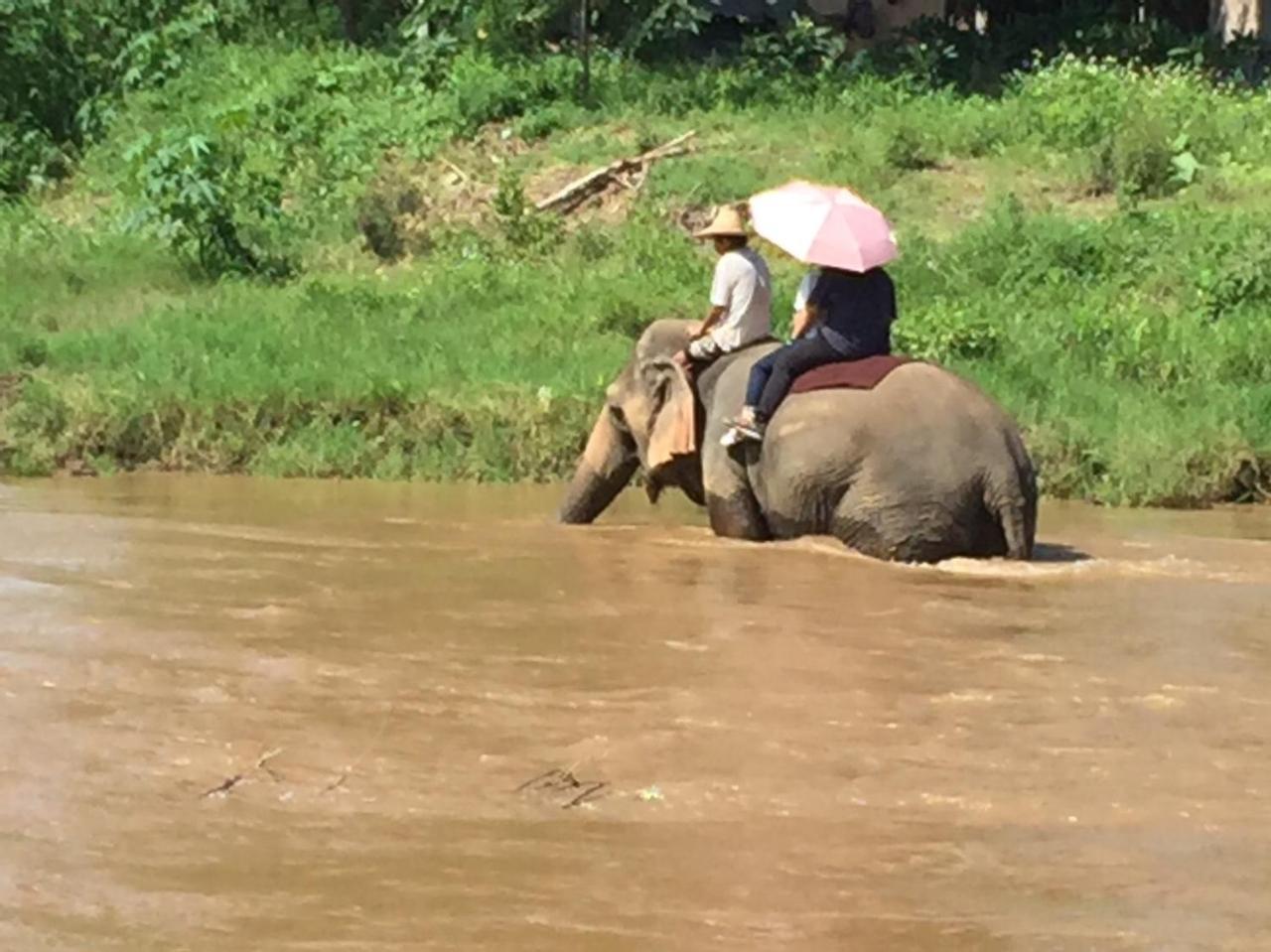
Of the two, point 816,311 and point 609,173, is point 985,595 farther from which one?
point 609,173

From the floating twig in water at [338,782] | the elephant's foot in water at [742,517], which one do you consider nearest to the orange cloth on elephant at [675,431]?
the elephant's foot in water at [742,517]

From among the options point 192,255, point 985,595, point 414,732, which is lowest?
point 192,255

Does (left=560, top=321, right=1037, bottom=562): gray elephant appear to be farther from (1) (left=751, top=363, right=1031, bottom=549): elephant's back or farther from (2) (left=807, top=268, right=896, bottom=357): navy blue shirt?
(2) (left=807, top=268, right=896, bottom=357): navy blue shirt

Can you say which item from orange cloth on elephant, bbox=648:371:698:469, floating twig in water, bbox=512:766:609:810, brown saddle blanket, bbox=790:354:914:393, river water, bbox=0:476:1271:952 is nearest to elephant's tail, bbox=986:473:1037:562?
river water, bbox=0:476:1271:952

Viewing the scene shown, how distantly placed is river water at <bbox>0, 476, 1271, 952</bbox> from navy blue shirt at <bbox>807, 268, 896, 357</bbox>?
0.88m

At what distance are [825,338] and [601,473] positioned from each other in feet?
4.80

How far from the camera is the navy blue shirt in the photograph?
30.7 ft

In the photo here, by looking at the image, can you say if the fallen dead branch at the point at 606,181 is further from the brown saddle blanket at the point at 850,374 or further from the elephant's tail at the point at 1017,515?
the elephant's tail at the point at 1017,515

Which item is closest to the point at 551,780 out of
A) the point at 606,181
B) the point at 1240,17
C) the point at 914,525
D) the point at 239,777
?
the point at 239,777

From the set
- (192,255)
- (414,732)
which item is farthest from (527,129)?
(414,732)

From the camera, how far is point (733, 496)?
9625mm

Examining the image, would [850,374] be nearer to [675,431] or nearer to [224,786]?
[675,431]

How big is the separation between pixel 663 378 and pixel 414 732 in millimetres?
4445

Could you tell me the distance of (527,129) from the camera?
21.4 meters
